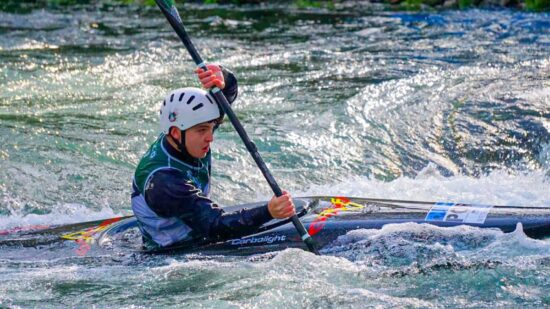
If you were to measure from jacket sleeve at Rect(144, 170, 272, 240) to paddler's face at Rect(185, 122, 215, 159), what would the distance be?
163 mm

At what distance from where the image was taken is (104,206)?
7.84 meters

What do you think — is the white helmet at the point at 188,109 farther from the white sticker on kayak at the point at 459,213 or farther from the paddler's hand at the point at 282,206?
the white sticker on kayak at the point at 459,213

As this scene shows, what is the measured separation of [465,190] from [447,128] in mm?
1816

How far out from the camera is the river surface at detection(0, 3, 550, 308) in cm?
502

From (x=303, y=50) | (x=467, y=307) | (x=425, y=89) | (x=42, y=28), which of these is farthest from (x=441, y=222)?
(x=42, y=28)

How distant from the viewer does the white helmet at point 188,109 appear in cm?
511

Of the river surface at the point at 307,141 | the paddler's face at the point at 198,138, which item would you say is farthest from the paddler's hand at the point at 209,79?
the river surface at the point at 307,141

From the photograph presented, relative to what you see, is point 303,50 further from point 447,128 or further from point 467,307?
point 467,307

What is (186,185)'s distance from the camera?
5.17m

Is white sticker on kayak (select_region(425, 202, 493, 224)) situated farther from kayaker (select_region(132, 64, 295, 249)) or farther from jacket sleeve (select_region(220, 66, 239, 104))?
jacket sleeve (select_region(220, 66, 239, 104))

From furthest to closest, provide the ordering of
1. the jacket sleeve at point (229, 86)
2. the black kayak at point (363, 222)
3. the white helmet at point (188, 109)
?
the jacket sleeve at point (229, 86)
the black kayak at point (363, 222)
the white helmet at point (188, 109)

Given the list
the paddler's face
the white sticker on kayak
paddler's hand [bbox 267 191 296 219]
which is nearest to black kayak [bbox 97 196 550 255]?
the white sticker on kayak

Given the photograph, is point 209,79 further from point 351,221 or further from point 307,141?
point 307,141

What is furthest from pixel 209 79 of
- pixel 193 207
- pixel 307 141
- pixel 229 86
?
pixel 307 141
